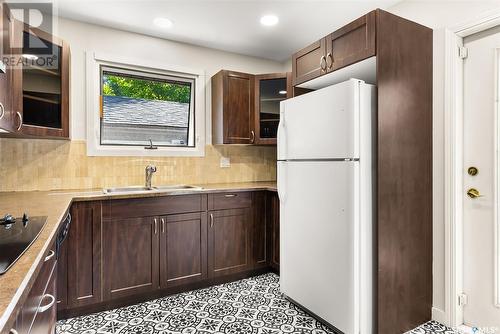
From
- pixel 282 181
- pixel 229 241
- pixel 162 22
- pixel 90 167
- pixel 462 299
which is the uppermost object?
pixel 162 22

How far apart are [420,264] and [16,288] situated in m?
2.31

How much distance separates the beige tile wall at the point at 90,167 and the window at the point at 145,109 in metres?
0.23

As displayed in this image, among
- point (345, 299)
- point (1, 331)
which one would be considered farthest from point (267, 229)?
point (1, 331)

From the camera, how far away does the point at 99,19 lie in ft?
9.27

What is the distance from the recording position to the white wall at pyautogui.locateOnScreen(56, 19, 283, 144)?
2863 mm

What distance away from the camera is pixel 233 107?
3.32 meters

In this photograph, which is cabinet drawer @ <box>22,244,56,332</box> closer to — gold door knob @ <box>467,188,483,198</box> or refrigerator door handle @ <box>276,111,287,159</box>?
refrigerator door handle @ <box>276,111,287,159</box>

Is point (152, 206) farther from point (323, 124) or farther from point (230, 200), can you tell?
point (323, 124)

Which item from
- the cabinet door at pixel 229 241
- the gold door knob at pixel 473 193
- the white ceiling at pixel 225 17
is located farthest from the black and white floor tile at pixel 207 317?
the white ceiling at pixel 225 17

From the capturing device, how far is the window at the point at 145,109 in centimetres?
308

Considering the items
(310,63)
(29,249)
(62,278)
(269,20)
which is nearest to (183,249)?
(62,278)

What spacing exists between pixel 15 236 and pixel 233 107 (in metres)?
2.46

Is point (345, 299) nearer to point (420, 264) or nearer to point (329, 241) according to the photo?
point (329, 241)

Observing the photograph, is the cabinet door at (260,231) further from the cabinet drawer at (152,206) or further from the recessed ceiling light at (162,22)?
the recessed ceiling light at (162,22)
